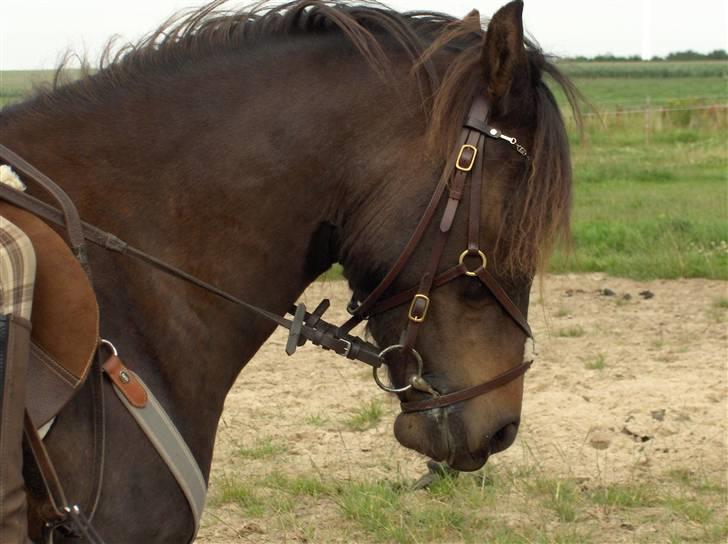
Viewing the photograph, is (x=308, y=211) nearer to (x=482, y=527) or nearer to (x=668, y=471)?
(x=482, y=527)

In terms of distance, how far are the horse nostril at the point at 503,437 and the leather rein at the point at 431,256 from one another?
5.2 inches

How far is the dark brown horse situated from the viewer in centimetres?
224

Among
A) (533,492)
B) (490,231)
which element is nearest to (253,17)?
(490,231)

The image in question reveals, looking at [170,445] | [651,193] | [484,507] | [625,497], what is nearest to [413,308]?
[170,445]

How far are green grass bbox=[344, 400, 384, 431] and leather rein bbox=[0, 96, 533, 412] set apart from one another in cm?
294

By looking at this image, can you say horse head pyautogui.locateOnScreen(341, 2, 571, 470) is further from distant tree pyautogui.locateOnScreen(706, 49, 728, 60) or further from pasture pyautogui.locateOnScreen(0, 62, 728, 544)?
distant tree pyautogui.locateOnScreen(706, 49, 728, 60)

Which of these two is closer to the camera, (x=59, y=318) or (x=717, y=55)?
(x=59, y=318)

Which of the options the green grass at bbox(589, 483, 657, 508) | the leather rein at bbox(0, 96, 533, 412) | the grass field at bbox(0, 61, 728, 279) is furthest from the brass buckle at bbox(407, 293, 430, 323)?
the green grass at bbox(589, 483, 657, 508)

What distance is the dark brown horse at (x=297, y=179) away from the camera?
7.35 feet

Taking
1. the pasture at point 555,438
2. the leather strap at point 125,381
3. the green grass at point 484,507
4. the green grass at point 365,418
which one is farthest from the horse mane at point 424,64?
the green grass at point 365,418

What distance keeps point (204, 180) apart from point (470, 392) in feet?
2.72

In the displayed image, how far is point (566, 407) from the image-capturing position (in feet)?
18.1

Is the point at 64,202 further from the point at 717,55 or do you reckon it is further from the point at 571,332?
the point at 717,55

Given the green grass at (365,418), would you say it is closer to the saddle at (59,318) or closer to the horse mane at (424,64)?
the horse mane at (424,64)
